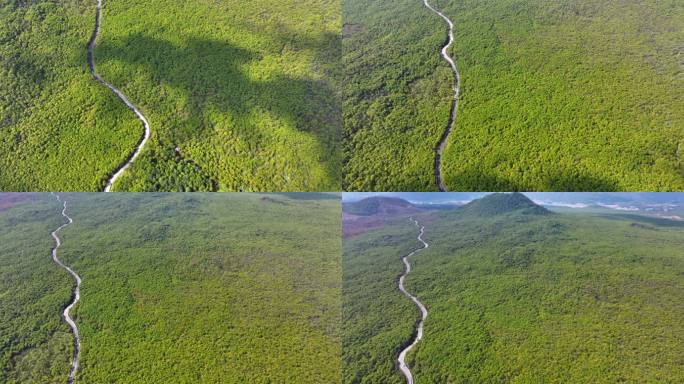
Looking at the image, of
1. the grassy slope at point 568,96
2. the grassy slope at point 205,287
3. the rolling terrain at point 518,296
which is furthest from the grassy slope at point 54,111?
the grassy slope at point 568,96

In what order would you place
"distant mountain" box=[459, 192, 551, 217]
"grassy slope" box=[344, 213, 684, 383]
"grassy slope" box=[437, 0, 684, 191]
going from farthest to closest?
"distant mountain" box=[459, 192, 551, 217] < "grassy slope" box=[437, 0, 684, 191] < "grassy slope" box=[344, 213, 684, 383]

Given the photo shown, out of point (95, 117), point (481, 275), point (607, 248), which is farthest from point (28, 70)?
point (607, 248)

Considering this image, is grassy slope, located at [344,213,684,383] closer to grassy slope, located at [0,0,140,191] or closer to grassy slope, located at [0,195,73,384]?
grassy slope, located at [0,195,73,384]

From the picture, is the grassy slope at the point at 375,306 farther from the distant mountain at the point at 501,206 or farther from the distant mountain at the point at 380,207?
the distant mountain at the point at 501,206

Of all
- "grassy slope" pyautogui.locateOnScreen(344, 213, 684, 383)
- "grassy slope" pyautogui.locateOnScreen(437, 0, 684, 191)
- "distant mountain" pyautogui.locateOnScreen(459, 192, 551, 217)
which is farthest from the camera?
"distant mountain" pyautogui.locateOnScreen(459, 192, 551, 217)

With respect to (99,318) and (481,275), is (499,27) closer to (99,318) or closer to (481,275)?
(481,275)

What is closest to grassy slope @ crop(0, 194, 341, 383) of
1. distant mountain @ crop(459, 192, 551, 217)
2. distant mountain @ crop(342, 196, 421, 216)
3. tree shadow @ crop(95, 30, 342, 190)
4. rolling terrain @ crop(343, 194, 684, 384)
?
distant mountain @ crop(342, 196, 421, 216)

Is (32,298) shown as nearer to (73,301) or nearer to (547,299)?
(73,301)

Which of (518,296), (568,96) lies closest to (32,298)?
(518,296)
